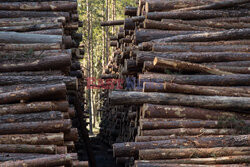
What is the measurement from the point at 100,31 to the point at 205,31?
74.8 feet

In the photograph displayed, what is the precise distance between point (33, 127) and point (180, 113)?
123 inches

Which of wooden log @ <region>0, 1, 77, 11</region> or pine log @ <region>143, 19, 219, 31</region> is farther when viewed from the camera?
wooden log @ <region>0, 1, 77, 11</region>

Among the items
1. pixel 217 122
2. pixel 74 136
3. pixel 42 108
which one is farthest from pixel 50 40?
pixel 217 122

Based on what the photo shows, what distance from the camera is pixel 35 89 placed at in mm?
6074

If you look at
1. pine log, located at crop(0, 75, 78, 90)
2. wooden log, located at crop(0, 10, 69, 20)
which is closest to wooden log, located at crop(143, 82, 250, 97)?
pine log, located at crop(0, 75, 78, 90)

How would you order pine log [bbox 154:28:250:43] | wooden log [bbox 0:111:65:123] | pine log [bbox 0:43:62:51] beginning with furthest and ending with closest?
pine log [bbox 154:28:250:43] < pine log [bbox 0:43:62:51] < wooden log [bbox 0:111:65:123]

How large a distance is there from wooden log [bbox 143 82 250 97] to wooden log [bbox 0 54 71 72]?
2.24m

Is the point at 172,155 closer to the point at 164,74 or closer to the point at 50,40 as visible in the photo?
the point at 164,74

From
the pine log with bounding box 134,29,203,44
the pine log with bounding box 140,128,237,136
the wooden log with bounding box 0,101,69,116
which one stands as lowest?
the pine log with bounding box 140,128,237,136

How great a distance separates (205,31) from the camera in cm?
835

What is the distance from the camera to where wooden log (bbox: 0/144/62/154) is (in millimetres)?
5316

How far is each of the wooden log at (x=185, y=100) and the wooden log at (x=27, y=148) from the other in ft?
5.57

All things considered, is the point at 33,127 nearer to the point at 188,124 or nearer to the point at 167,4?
the point at 188,124

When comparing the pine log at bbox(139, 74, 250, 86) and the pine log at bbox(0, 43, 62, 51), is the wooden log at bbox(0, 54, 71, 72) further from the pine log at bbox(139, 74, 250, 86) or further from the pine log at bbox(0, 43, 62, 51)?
the pine log at bbox(139, 74, 250, 86)
